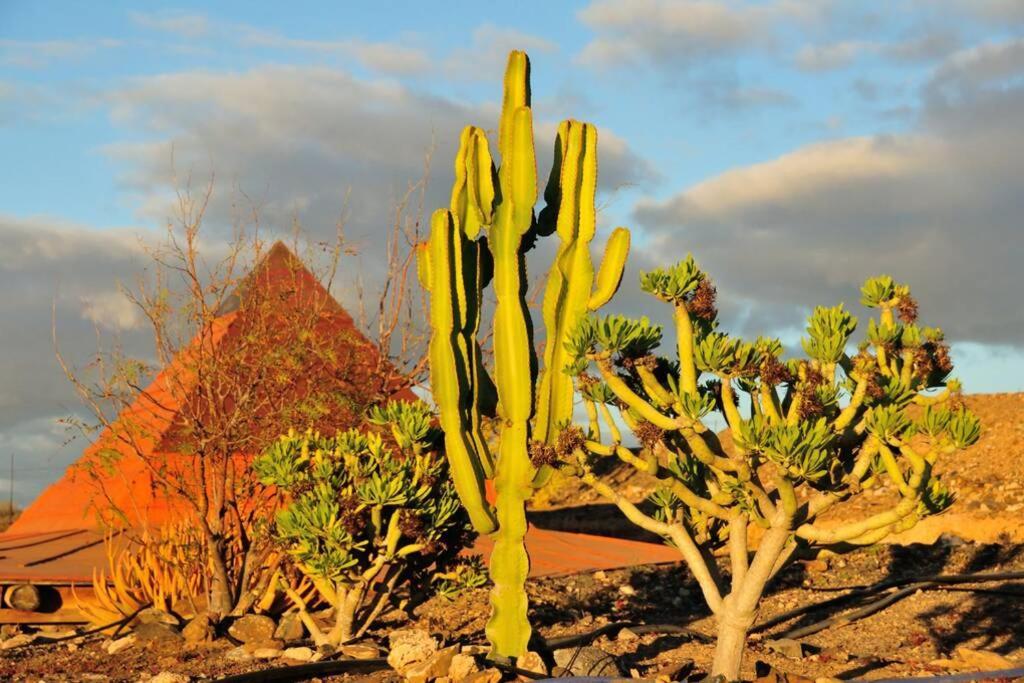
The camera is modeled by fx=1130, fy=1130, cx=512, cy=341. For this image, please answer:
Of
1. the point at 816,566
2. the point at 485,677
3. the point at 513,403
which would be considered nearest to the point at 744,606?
the point at 485,677

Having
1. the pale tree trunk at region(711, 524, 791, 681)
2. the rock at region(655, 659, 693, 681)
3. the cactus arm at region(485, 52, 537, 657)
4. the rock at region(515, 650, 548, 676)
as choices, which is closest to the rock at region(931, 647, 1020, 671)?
the pale tree trunk at region(711, 524, 791, 681)

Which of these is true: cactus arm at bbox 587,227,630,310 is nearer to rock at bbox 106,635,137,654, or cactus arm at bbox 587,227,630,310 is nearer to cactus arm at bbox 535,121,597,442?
cactus arm at bbox 535,121,597,442

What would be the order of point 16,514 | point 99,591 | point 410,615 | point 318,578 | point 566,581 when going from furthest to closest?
point 16,514, point 566,581, point 410,615, point 99,591, point 318,578

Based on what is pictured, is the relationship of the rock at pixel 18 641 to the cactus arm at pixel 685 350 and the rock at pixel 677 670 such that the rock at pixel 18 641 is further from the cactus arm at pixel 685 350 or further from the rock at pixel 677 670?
the cactus arm at pixel 685 350

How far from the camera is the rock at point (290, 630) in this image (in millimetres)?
10523

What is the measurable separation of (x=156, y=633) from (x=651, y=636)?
455cm

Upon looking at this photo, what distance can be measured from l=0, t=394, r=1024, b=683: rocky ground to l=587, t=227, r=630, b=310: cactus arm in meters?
2.58

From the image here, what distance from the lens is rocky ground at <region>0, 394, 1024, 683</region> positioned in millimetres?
8453

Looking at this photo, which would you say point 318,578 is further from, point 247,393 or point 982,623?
point 982,623

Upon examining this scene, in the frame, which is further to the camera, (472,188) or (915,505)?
(472,188)

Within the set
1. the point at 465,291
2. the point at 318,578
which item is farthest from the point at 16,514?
the point at 465,291

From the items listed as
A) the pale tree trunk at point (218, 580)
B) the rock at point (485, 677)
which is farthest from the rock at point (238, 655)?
the rock at point (485, 677)

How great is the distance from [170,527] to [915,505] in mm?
7307

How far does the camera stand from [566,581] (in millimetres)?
13805
